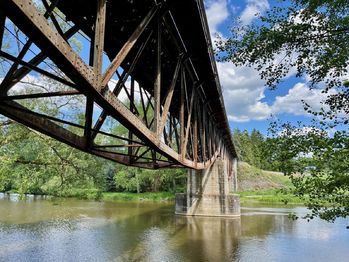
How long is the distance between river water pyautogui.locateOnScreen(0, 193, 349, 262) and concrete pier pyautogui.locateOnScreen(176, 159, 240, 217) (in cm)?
259

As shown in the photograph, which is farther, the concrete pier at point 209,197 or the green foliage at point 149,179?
the green foliage at point 149,179

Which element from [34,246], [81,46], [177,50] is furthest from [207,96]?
[34,246]

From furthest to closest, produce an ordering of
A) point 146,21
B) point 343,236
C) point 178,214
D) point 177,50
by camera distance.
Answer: point 178,214
point 343,236
point 177,50
point 146,21

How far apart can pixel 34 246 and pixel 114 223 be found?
324 inches

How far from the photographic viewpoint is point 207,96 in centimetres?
1491

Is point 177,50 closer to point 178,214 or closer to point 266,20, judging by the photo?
point 266,20

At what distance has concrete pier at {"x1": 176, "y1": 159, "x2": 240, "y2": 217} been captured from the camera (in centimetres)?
2788

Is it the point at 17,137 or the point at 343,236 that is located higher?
the point at 17,137

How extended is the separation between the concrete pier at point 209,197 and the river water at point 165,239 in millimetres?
2586

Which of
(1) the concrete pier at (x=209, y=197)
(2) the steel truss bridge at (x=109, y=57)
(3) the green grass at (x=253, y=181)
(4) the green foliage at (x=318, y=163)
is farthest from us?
(3) the green grass at (x=253, y=181)

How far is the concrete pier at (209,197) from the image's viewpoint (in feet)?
91.5

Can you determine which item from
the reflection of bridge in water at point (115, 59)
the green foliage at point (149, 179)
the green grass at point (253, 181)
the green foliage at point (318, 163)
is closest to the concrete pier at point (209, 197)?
the reflection of bridge in water at point (115, 59)

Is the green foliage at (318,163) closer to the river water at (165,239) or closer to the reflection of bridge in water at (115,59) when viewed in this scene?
the reflection of bridge in water at (115,59)

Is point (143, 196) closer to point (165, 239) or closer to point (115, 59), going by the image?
point (165, 239)
